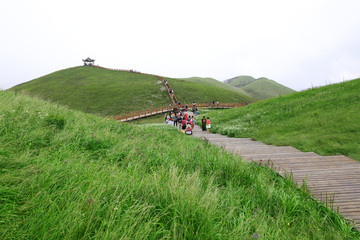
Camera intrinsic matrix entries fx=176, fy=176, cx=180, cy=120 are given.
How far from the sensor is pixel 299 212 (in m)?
2.73

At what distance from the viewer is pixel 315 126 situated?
9.16m

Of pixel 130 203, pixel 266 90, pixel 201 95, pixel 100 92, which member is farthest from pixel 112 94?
pixel 266 90

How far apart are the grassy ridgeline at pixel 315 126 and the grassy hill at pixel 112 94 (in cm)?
3520

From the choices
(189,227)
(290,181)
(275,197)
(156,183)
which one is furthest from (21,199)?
(290,181)

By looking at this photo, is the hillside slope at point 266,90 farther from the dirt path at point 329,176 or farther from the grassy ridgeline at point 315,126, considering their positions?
the dirt path at point 329,176

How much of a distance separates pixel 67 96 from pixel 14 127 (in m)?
64.9

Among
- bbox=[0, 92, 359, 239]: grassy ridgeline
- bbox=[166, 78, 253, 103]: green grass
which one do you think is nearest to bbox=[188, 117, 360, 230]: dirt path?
bbox=[0, 92, 359, 239]: grassy ridgeline

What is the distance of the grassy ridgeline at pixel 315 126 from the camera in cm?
680

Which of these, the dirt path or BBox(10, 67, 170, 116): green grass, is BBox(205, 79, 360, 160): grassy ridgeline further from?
BBox(10, 67, 170, 116): green grass

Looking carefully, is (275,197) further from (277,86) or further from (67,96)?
(277,86)

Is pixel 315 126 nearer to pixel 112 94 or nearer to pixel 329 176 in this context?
pixel 329 176

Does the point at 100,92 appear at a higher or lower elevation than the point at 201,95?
higher

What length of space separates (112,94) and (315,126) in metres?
55.1

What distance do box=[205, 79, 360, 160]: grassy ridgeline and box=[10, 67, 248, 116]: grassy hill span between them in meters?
35.2
